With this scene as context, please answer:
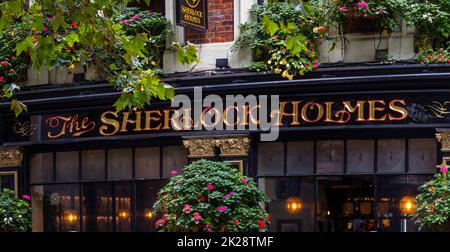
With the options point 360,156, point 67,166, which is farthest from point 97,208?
point 360,156

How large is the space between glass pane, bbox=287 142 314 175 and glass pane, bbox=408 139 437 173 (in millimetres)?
1597

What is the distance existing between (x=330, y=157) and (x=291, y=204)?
992 mm

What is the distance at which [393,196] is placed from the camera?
47.3 ft

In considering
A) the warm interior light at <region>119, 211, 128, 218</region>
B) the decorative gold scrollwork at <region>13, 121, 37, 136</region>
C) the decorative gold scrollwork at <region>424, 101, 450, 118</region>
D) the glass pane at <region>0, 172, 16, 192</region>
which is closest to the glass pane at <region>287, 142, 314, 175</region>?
A: the decorative gold scrollwork at <region>424, 101, 450, 118</region>

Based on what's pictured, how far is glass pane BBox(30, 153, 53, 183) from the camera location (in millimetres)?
17094

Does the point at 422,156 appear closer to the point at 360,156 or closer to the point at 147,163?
the point at 360,156

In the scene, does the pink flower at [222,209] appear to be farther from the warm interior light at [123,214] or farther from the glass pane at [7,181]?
the glass pane at [7,181]

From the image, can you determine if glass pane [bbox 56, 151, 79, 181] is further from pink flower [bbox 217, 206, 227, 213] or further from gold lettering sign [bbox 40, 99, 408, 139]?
pink flower [bbox 217, 206, 227, 213]

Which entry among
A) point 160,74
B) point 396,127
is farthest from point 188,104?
point 396,127

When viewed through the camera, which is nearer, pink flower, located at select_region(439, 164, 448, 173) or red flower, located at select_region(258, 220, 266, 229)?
pink flower, located at select_region(439, 164, 448, 173)

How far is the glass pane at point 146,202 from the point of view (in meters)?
15.9

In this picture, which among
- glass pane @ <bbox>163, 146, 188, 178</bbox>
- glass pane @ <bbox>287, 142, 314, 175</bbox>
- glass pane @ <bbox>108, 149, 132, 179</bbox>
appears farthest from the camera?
glass pane @ <bbox>108, 149, 132, 179</bbox>

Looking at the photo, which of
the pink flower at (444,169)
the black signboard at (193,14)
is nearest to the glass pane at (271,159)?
the black signboard at (193,14)

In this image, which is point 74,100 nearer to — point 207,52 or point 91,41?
point 207,52
